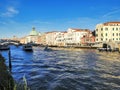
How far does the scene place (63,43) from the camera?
190 m

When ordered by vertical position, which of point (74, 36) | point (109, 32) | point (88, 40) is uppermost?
point (109, 32)

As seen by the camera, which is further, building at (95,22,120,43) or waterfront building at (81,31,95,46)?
waterfront building at (81,31,95,46)

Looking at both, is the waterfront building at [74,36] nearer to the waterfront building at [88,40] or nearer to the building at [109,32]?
the waterfront building at [88,40]

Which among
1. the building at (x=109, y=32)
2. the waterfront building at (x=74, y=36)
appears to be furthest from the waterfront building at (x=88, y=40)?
the building at (x=109, y=32)

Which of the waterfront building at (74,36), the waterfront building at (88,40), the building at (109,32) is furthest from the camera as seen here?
the waterfront building at (74,36)

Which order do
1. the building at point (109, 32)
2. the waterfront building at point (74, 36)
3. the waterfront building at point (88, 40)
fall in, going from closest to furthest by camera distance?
the building at point (109, 32)
the waterfront building at point (88, 40)
the waterfront building at point (74, 36)

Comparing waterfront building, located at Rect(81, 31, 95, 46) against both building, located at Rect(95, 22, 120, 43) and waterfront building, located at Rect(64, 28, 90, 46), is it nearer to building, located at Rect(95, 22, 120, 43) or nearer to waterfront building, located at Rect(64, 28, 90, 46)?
waterfront building, located at Rect(64, 28, 90, 46)

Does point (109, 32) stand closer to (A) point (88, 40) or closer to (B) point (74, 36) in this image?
(A) point (88, 40)

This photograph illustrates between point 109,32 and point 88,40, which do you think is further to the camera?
point 88,40

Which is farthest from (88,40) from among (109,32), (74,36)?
(109,32)

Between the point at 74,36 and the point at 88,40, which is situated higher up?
the point at 74,36

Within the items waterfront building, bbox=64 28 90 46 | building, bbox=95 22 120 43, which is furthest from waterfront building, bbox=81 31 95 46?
building, bbox=95 22 120 43

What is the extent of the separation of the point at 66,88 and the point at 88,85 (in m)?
2.74

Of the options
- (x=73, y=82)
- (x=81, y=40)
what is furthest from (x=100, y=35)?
(x=73, y=82)
